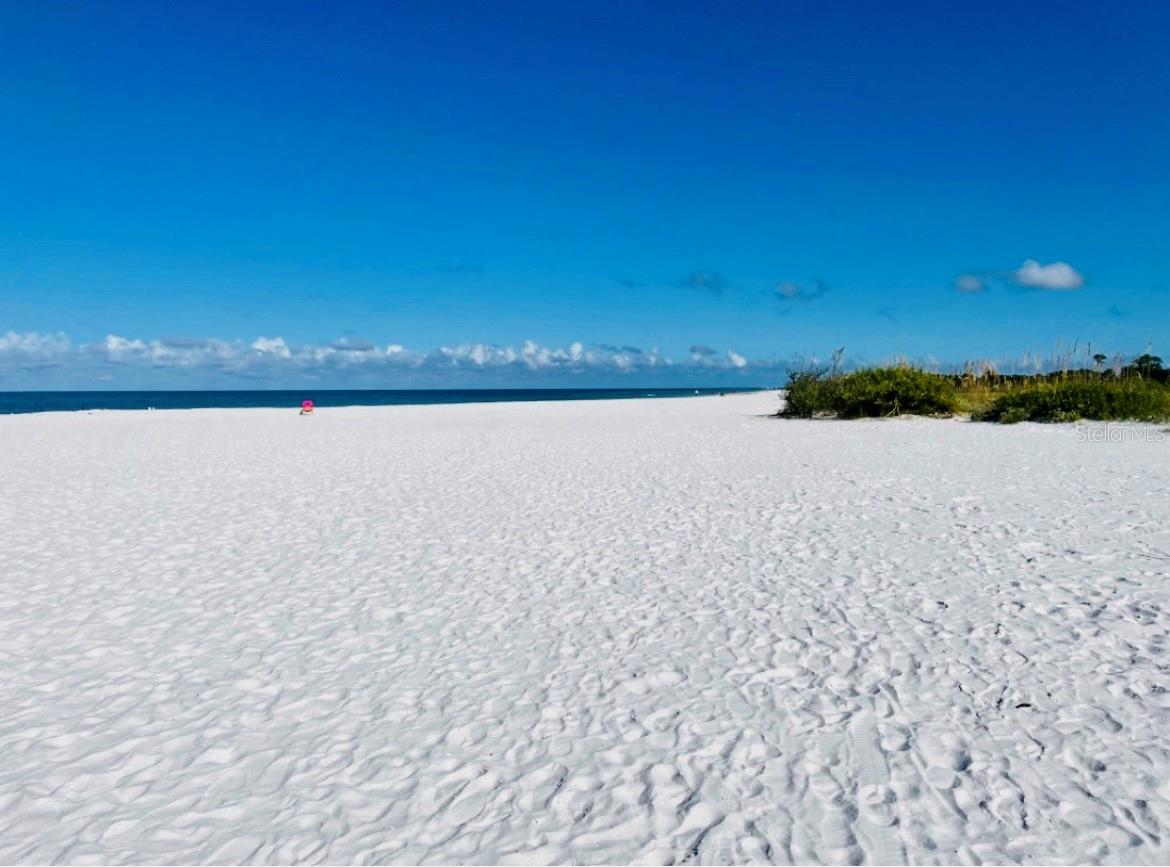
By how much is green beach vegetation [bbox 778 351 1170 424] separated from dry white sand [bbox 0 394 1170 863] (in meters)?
13.0

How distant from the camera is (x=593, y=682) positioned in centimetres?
422

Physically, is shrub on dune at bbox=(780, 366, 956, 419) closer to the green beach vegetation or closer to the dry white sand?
the green beach vegetation

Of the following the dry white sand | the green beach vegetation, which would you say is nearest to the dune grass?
the green beach vegetation

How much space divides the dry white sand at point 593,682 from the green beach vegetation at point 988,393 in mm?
13017

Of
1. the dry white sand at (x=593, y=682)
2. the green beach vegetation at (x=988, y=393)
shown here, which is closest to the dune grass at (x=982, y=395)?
the green beach vegetation at (x=988, y=393)

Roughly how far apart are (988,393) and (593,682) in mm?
24381

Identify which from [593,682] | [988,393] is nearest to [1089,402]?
[988,393]

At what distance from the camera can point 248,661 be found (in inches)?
181

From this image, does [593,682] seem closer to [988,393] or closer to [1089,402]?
[1089,402]

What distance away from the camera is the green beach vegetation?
65.5ft

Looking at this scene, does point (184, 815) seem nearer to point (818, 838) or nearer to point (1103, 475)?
point (818, 838)

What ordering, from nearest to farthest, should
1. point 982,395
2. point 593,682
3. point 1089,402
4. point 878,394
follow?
point 593,682
point 1089,402
point 878,394
point 982,395

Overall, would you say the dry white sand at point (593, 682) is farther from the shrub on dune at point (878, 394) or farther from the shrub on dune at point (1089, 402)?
the shrub on dune at point (878, 394)

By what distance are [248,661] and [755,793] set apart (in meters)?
3.20
